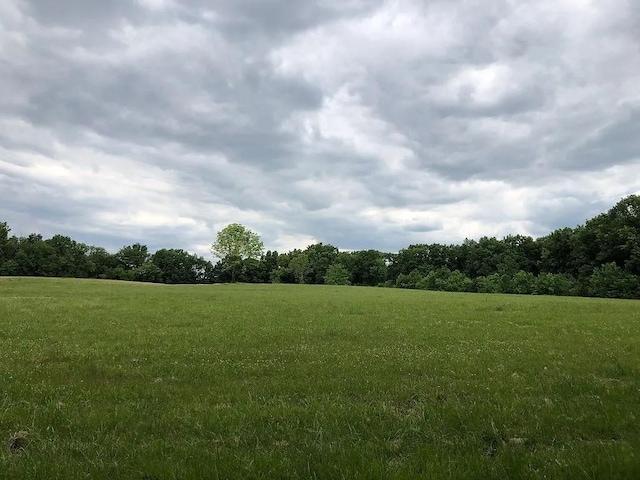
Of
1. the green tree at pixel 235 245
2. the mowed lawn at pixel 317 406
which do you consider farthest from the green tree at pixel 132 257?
the mowed lawn at pixel 317 406

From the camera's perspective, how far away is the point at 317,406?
8492 mm

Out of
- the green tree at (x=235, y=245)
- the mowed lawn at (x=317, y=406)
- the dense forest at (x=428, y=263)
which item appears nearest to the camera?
the mowed lawn at (x=317, y=406)

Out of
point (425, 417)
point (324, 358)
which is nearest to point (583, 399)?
point (425, 417)

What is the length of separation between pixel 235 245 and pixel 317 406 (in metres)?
129

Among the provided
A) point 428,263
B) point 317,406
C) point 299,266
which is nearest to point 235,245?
point 299,266

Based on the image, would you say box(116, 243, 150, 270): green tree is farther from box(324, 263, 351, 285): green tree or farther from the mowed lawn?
the mowed lawn

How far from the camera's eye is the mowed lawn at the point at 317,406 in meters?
5.79

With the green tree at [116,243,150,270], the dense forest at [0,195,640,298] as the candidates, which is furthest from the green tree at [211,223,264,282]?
the green tree at [116,243,150,270]

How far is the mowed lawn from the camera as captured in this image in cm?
579

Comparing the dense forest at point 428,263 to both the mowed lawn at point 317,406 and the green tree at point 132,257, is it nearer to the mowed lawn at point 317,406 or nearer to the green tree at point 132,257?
the green tree at point 132,257

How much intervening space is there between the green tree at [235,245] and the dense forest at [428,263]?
1.69m

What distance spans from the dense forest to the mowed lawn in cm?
8331

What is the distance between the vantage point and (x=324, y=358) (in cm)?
1347

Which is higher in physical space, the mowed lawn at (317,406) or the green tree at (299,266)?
the green tree at (299,266)
